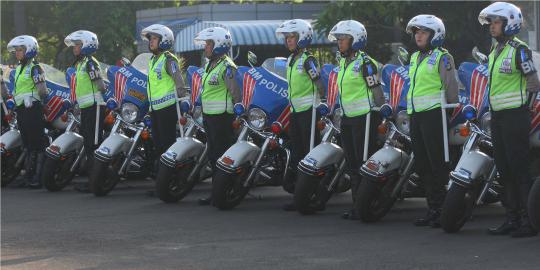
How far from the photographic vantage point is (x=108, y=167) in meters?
13.6

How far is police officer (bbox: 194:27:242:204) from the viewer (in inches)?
503

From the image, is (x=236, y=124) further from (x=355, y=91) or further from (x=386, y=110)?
(x=386, y=110)

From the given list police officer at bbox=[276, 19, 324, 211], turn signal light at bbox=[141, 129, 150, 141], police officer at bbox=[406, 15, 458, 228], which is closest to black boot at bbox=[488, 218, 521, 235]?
police officer at bbox=[406, 15, 458, 228]

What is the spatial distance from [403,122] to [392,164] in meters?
0.60

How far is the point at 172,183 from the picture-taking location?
42.3 feet

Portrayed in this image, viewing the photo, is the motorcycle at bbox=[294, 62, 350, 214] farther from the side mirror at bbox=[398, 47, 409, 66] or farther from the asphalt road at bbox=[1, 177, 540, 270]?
the side mirror at bbox=[398, 47, 409, 66]

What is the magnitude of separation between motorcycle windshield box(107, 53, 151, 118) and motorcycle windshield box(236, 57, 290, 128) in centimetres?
160

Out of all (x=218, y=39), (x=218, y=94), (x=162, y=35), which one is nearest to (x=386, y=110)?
(x=218, y=94)

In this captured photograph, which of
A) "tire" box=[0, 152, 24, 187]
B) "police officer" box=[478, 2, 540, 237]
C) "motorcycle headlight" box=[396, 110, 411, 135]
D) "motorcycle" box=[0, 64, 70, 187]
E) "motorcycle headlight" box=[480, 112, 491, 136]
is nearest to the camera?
"police officer" box=[478, 2, 540, 237]

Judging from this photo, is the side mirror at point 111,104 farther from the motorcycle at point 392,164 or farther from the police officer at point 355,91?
the motorcycle at point 392,164

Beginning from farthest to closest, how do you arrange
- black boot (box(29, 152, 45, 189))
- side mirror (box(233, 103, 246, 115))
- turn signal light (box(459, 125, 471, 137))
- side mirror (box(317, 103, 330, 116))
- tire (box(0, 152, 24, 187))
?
tire (box(0, 152, 24, 187))
black boot (box(29, 152, 45, 189))
side mirror (box(233, 103, 246, 115))
side mirror (box(317, 103, 330, 116))
turn signal light (box(459, 125, 471, 137))

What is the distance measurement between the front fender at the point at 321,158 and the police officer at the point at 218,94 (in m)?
1.38

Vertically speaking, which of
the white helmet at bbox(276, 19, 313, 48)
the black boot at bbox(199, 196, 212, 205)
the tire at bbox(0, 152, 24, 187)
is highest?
the white helmet at bbox(276, 19, 313, 48)

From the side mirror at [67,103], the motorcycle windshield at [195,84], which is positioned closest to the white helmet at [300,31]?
the motorcycle windshield at [195,84]
